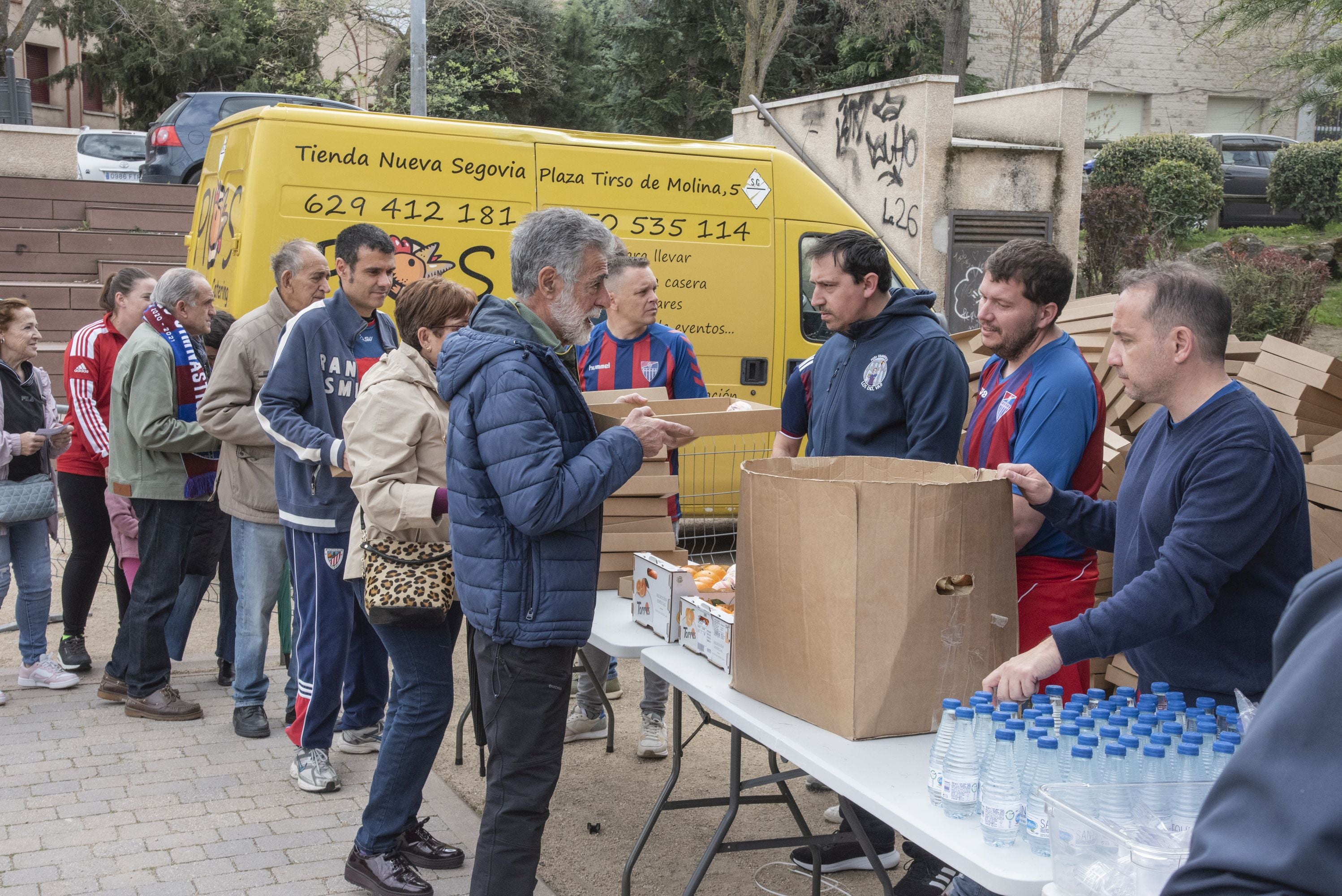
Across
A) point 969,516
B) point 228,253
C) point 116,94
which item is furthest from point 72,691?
point 116,94

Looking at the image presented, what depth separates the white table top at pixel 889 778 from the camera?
1.95 meters

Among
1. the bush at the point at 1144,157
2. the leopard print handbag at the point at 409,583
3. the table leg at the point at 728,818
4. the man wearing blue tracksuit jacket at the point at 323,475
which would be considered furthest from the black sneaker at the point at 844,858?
the bush at the point at 1144,157

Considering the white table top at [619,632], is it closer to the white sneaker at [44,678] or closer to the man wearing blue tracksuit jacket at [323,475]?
the man wearing blue tracksuit jacket at [323,475]

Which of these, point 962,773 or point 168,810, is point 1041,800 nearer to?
point 962,773

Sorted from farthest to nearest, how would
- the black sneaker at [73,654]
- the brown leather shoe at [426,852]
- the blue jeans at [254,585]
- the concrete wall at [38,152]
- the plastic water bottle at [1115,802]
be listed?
1. the concrete wall at [38,152]
2. the black sneaker at [73,654]
3. the blue jeans at [254,585]
4. the brown leather shoe at [426,852]
5. the plastic water bottle at [1115,802]

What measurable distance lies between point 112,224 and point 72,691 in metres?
10.8

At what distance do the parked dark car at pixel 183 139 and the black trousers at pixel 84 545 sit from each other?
1120 centimetres

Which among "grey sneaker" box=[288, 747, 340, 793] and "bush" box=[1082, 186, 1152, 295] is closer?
"grey sneaker" box=[288, 747, 340, 793]

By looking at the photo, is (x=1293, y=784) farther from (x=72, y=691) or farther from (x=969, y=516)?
(x=72, y=691)

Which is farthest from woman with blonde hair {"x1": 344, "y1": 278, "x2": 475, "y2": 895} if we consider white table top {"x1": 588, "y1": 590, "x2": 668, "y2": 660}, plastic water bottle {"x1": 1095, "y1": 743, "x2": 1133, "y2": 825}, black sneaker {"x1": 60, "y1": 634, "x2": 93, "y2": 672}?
black sneaker {"x1": 60, "y1": 634, "x2": 93, "y2": 672}

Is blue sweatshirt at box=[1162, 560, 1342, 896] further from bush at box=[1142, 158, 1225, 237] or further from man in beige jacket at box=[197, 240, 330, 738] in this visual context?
bush at box=[1142, 158, 1225, 237]

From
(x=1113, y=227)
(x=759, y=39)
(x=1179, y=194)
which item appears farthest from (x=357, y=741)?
(x=759, y=39)

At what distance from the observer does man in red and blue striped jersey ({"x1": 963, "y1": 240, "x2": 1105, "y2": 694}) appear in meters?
3.10

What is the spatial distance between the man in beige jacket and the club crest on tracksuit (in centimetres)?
239
